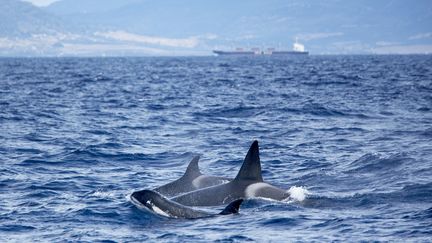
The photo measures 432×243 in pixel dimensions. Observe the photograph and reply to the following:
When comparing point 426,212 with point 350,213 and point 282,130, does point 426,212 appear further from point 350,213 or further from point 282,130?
point 282,130

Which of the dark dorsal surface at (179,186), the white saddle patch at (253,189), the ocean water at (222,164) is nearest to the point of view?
the ocean water at (222,164)

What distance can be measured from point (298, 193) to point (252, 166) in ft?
4.77

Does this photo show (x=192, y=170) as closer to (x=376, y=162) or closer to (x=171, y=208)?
(x=171, y=208)

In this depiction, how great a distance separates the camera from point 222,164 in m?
24.0

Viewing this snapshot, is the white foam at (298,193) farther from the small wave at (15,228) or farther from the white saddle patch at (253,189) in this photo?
the small wave at (15,228)

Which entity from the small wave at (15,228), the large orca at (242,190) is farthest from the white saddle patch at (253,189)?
the small wave at (15,228)

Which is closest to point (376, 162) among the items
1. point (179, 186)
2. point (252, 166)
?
point (252, 166)

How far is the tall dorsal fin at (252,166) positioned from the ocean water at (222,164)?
70 centimetres

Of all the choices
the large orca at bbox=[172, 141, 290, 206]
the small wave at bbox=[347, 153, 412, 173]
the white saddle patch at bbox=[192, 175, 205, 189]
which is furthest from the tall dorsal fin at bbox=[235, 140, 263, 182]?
the small wave at bbox=[347, 153, 412, 173]

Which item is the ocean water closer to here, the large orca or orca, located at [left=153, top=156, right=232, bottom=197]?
the large orca

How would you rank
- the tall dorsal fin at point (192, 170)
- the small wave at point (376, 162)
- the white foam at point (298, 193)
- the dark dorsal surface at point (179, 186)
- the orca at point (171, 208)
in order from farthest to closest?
the small wave at point (376, 162) < the tall dorsal fin at point (192, 170) < the dark dorsal surface at point (179, 186) < the white foam at point (298, 193) < the orca at point (171, 208)

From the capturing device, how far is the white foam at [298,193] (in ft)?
60.2

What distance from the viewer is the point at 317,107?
135 ft

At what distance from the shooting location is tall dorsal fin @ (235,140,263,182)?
58.6 ft
